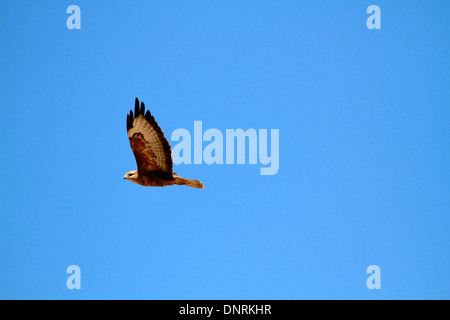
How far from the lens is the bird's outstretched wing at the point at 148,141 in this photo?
7.38 meters

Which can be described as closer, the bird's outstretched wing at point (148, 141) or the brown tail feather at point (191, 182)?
the bird's outstretched wing at point (148, 141)

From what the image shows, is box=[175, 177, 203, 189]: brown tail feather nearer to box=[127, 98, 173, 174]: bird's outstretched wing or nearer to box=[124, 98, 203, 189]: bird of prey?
box=[124, 98, 203, 189]: bird of prey

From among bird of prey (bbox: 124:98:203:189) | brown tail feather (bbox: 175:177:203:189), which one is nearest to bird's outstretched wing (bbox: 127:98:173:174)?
bird of prey (bbox: 124:98:203:189)

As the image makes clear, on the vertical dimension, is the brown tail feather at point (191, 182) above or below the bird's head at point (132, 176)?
below

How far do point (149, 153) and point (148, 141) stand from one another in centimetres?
19

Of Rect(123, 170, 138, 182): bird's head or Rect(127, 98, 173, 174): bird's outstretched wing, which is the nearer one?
Rect(127, 98, 173, 174): bird's outstretched wing

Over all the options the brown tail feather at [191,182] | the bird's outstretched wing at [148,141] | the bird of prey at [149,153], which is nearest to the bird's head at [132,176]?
the bird of prey at [149,153]

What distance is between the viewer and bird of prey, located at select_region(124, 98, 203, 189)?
291 inches

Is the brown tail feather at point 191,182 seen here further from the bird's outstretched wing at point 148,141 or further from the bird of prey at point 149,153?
the bird's outstretched wing at point 148,141

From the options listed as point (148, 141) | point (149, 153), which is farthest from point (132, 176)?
point (148, 141)
